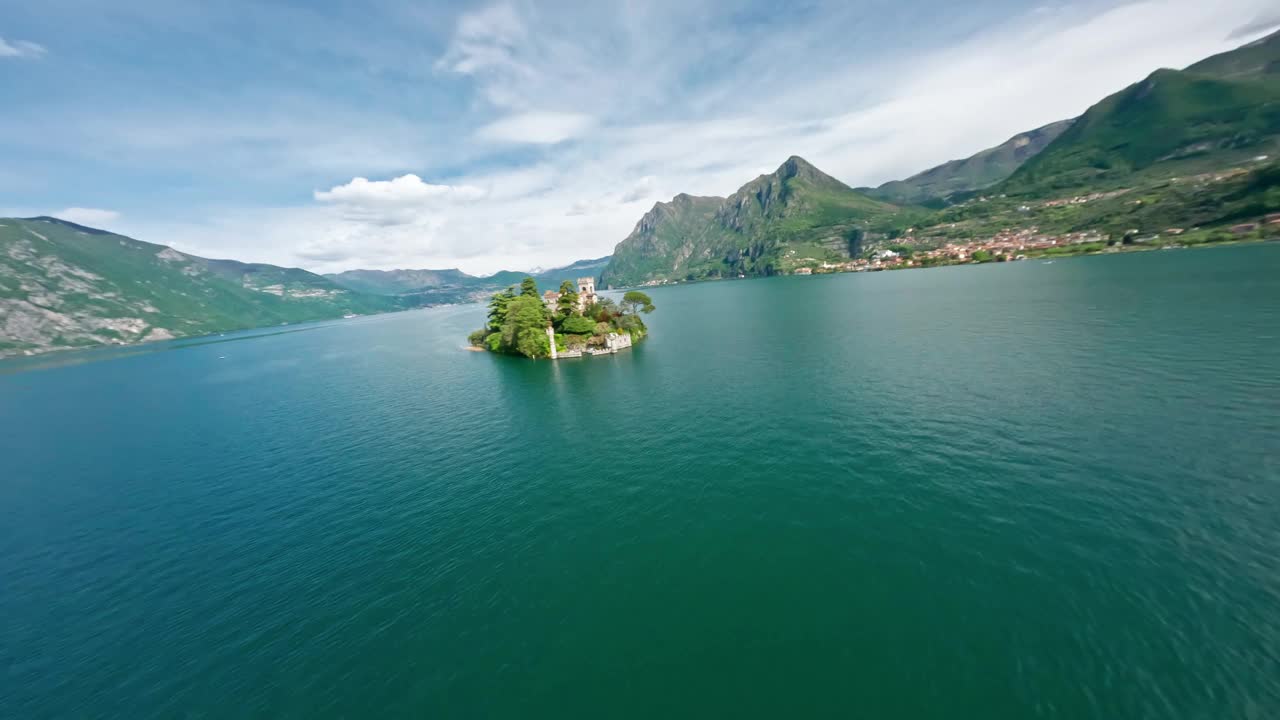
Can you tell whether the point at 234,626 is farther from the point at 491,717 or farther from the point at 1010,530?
the point at 1010,530

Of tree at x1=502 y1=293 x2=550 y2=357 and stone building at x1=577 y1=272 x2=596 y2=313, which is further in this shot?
stone building at x1=577 y1=272 x2=596 y2=313

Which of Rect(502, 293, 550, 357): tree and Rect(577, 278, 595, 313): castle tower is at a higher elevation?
Rect(577, 278, 595, 313): castle tower

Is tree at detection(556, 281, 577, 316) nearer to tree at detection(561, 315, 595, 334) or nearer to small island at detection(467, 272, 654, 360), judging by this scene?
small island at detection(467, 272, 654, 360)

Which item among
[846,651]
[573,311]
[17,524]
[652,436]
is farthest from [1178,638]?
[573,311]

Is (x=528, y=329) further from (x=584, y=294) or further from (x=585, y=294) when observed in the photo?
(x=585, y=294)

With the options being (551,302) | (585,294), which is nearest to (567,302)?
(551,302)

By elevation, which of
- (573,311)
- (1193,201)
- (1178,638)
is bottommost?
(1178,638)

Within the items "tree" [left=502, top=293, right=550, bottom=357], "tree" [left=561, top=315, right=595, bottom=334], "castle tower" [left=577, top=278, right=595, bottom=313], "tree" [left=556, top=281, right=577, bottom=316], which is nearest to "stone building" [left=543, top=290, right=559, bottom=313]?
"tree" [left=556, top=281, right=577, bottom=316]

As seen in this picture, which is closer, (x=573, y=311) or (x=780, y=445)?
(x=780, y=445)

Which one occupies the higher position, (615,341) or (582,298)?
(582,298)
